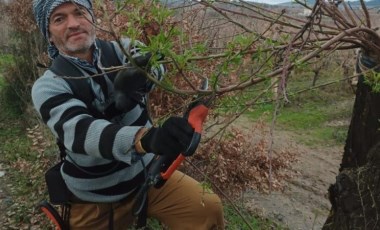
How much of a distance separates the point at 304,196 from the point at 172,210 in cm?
434

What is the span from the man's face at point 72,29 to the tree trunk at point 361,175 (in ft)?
4.95

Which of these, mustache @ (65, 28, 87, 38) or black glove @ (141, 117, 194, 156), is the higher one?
mustache @ (65, 28, 87, 38)

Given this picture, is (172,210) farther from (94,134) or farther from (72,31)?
(72,31)

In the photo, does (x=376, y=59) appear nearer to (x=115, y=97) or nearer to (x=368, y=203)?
(x=368, y=203)

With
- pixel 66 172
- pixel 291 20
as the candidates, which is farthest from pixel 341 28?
pixel 66 172

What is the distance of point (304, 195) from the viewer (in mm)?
6934

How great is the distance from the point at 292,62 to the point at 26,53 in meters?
8.17

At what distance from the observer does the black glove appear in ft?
6.26

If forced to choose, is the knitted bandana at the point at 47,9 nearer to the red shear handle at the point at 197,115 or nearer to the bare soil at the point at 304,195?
the red shear handle at the point at 197,115

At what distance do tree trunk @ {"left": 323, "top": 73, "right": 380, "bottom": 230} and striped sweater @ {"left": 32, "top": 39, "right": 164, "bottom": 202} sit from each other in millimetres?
1133

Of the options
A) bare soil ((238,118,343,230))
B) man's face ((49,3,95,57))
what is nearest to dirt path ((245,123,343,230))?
bare soil ((238,118,343,230))

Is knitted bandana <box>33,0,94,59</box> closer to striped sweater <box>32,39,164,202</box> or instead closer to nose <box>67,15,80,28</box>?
nose <box>67,15,80,28</box>

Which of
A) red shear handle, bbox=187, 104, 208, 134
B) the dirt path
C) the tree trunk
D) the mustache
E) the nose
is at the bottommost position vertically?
the dirt path

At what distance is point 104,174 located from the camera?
8.87 feet
